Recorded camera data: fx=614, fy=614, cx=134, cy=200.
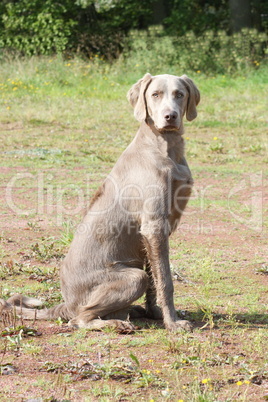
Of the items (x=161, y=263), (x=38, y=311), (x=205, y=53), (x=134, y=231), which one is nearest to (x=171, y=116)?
(x=134, y=231)

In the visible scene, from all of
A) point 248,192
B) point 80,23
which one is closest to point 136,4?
point 80,23

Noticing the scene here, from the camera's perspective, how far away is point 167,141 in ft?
14.7

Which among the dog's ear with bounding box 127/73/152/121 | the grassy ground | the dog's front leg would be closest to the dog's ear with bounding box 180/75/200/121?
the dog's ear with bounding box 127/73/152/121

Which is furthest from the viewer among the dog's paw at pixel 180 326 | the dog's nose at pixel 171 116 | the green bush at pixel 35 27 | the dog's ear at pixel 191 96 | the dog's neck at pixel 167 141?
the green bush at pixel 35 27

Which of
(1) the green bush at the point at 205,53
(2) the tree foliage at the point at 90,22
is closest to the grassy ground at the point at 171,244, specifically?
(1) the green bush at the point at 205,53

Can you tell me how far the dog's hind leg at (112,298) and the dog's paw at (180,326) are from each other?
0.27 metres

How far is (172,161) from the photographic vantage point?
4445mm

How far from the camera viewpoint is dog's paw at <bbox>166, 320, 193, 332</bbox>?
4.22 m

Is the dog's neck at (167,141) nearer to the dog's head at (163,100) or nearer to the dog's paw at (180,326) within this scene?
the dog's head at (163,100)

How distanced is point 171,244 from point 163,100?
2380mm

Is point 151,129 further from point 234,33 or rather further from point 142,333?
point 234,33

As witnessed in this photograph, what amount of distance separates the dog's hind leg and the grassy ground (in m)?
0.11

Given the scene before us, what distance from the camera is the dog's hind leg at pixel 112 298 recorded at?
428 cm

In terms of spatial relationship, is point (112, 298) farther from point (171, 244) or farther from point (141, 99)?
point (171, 244)
